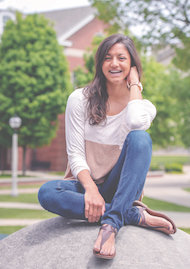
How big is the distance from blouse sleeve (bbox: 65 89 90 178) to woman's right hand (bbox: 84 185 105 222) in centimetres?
28

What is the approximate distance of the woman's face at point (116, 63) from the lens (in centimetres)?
312

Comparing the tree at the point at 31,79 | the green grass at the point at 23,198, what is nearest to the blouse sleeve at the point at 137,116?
the green grass at the point at 23,198

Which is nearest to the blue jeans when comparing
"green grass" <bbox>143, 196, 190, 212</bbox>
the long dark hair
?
the long dark hair

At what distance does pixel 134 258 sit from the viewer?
2.56 meters

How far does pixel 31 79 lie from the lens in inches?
875

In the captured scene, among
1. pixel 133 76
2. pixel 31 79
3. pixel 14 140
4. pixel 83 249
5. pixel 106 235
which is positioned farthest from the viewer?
pixel 31 79

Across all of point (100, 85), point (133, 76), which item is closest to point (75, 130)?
point (100, 85)

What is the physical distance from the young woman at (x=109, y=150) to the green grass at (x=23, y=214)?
7.16 metres

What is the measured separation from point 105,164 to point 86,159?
0.58ft

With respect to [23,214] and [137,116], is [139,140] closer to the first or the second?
[137,116]

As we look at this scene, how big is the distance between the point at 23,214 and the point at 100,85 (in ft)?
26.3

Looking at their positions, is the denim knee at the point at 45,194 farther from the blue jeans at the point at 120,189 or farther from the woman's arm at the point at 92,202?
the woman's arm at the point at 92,202

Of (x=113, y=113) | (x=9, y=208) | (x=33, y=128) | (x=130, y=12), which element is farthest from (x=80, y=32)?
(x=113, y=113)

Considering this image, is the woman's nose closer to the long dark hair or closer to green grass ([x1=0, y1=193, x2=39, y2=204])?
the long dark hair
